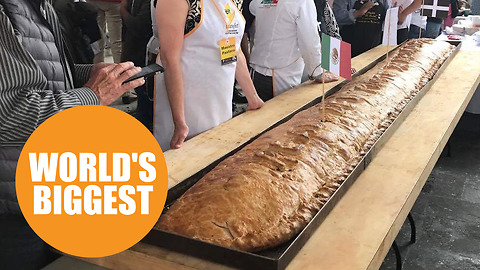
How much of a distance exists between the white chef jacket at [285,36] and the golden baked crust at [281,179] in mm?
594

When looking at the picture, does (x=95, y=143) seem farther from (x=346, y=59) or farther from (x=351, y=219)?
(x=346, y=59)

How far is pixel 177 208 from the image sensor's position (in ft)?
4.23

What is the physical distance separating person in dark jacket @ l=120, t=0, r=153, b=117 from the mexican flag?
1041 mm

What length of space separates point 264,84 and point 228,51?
86 centimetres

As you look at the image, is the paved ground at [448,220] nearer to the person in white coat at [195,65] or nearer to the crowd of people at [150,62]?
the crowd of people at [150,62]

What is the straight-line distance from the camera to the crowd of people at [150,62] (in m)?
1.23

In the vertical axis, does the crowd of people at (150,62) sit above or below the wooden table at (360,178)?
above

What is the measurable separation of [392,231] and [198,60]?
1101 mm

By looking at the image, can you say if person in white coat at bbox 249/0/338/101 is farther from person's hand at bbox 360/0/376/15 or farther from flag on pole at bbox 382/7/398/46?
person's hand at bbox 360/0/376/15

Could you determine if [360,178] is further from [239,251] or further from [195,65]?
[195,65]

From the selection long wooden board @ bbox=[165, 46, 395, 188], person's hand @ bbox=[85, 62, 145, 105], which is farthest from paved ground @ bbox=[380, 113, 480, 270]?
person's hand @ bbox=[85, 62, 145, 105]

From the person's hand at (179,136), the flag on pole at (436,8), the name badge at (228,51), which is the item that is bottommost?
the flag on pole at (436,8)

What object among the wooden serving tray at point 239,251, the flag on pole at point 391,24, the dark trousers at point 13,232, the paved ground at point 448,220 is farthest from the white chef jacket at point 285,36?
the dark trousers at point 13,232

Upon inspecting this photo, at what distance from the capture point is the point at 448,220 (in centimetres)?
282
